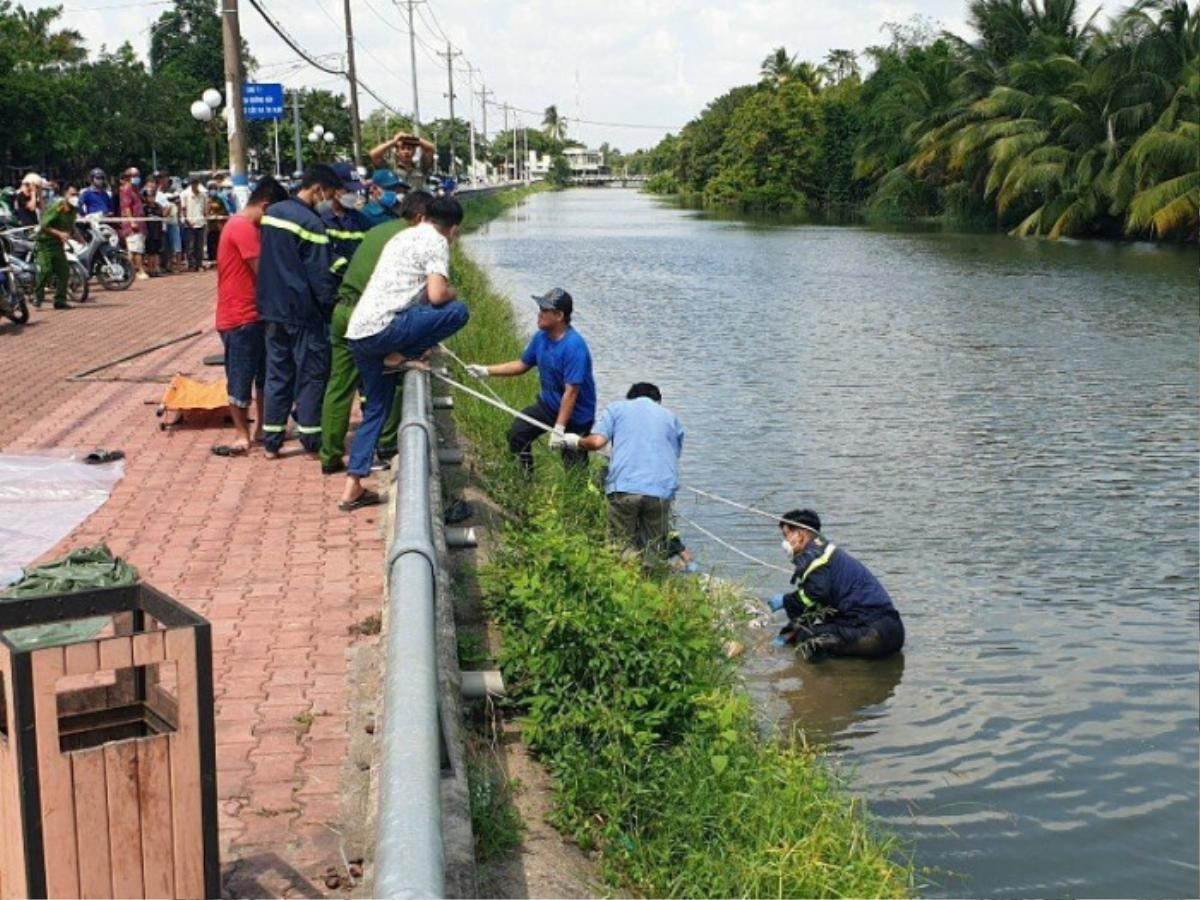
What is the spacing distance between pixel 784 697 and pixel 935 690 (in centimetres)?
83

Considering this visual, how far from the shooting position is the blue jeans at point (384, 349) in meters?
8.14

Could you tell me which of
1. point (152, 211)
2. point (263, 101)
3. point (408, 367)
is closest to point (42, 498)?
point (408, 367)

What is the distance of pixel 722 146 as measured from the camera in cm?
10350

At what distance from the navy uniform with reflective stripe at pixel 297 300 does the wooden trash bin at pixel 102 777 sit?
18.3 ft

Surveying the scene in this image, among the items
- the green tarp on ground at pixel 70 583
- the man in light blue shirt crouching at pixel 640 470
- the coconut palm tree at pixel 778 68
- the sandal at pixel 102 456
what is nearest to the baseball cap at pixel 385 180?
the sandal at pixel 102 456

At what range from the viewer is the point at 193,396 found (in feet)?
35.6

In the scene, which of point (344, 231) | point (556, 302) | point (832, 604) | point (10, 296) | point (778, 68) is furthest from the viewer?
point (778, 68)

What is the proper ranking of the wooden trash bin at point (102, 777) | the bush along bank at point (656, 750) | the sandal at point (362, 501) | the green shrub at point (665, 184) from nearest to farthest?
the wooden trash bin at point (102, 777), the bush along bank at point (656, 750), the sandal at point (362, 501), the green shrub at point (665, 184)

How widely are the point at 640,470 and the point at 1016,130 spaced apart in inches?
1812

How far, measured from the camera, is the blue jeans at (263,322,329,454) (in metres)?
9.32

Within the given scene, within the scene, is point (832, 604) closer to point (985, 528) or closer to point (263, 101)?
point (985, 528)

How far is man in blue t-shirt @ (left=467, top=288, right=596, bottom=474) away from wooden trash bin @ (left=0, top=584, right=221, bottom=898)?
5732 millimetres

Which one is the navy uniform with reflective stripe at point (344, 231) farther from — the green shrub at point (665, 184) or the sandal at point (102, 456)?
the green shrub at point (665, 184)

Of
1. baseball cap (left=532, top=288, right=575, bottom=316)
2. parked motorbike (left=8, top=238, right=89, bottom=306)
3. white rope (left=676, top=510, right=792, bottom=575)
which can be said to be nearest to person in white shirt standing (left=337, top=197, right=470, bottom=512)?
baseball cap (left=532, top=288, right=575, bottom=316)
